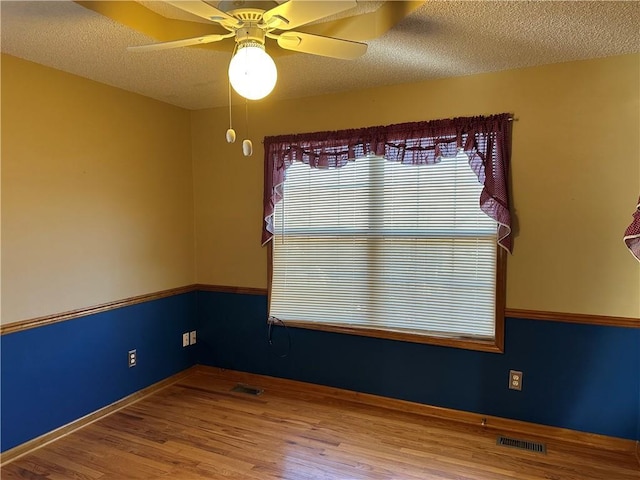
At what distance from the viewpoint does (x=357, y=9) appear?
214 cm

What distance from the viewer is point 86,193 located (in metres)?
3.00

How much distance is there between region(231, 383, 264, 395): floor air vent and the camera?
3.52 m

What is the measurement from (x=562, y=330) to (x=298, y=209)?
1964 millimetres

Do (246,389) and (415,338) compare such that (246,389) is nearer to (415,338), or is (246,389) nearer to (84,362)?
(84,362)

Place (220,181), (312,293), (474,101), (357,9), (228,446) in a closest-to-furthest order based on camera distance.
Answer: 1. (357,9)
2. (228,446)
3. (474,101)
4. (312,293)
5. (220,181)

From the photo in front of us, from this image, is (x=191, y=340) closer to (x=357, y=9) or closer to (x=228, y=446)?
(x=228, y=446)

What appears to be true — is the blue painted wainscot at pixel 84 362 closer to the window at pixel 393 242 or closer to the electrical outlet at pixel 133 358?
the electrical outlet at pixel 133 358

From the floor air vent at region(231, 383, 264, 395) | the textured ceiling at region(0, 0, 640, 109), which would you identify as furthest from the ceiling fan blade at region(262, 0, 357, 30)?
the floor air vent at region(231, 383, 264, 395)

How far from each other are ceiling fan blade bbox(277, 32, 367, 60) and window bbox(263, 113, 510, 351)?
122cm

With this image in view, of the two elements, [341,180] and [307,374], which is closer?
[341,180]

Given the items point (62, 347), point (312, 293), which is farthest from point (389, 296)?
point (62, 347)

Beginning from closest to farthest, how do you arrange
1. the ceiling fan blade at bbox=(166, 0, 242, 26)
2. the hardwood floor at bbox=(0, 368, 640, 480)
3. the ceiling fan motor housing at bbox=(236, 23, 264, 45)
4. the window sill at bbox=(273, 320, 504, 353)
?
the ceiling fan blade at bbox=(166, 0, 242, 26), the ceiling fan motor housing at bbox=(236, 23, 264, 45), the hardwood floor at bbox=(0, 368, 640, 480), the window sill at bbox=(273, 320, 504, 353)

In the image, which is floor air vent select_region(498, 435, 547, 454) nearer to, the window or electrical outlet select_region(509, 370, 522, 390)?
electrical outlet select_region(509, 370, 522, 390)

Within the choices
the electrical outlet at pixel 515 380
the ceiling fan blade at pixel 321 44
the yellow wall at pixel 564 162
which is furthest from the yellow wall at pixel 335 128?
the ceiling fan blade at pixel 321 44
